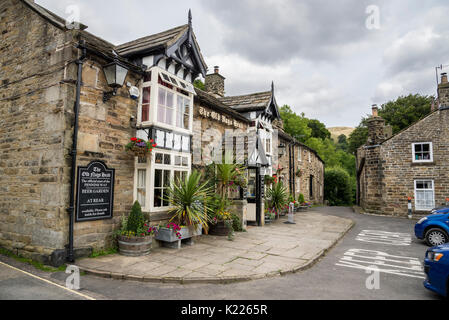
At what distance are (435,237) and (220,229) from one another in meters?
7.51

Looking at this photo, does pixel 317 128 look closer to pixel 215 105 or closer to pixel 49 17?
pixel 215 105

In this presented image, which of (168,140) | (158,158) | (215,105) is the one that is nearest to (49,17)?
(168,140)

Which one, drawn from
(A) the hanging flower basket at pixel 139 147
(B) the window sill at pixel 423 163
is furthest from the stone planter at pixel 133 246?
(B) the window sill at pixel 423 163

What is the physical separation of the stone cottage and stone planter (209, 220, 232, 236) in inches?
521

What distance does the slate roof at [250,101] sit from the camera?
47.4 feet

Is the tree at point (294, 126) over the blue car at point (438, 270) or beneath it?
over

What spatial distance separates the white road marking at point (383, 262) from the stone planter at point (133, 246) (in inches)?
203

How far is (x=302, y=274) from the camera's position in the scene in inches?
238

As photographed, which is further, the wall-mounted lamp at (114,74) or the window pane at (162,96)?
the window pane at (162,96)

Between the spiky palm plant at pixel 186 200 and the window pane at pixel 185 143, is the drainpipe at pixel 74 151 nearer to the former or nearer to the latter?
the spiky palm plant at pixel 186 200

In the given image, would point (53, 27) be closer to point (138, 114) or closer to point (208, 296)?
point (138, 114)

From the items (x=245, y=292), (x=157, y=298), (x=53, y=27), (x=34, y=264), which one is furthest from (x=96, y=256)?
(x=53, y=27)

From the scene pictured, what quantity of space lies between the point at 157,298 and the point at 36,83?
661 centimetres

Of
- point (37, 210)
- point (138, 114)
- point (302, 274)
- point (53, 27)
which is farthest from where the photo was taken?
point (138, 114)
